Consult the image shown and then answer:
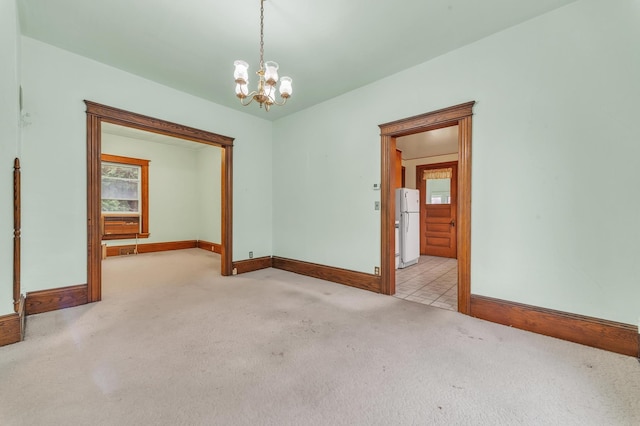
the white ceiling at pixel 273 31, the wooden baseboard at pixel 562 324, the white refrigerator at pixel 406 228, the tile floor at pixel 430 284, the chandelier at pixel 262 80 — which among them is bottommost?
the tile floor at pixel 430 284

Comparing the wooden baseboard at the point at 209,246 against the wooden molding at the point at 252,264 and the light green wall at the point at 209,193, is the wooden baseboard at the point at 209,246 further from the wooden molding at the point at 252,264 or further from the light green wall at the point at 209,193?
the wooden molding at the point at 252,264

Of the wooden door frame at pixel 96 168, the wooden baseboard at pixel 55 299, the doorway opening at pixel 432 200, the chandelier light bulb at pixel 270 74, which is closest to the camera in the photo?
the chandelier light bulb at pixel 270 74

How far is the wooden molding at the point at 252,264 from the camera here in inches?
180

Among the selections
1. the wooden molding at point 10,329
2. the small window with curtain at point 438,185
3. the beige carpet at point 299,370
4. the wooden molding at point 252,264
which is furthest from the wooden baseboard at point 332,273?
the small window with curtain at point 438,185

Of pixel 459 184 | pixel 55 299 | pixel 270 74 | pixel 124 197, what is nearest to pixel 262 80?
pixel 270 74

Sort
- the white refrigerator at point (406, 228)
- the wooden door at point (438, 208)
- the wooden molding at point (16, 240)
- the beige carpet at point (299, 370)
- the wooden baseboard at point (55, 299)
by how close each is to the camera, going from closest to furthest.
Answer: the beige carpet at point (299, 370) → the wooden molding at point (16, 240) → the wooden baseboard at point (55, 299) → the white refrigerator at point (406, 228) → the wooden door at point (438, 208)

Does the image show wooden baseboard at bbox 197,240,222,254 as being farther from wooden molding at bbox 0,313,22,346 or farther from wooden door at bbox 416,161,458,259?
wooden door at bbox 416,161,458,259

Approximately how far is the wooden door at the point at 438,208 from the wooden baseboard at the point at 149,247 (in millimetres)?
6801

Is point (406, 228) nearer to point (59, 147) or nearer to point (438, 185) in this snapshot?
point (438, 185)

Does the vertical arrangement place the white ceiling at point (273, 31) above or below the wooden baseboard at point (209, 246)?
above

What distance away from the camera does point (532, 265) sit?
8.07 feet

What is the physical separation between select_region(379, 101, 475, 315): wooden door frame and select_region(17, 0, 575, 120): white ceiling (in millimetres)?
720

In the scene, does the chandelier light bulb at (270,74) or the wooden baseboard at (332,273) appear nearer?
the chandelier light bulb at (270,74)

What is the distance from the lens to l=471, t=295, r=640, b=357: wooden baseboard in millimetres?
2043
